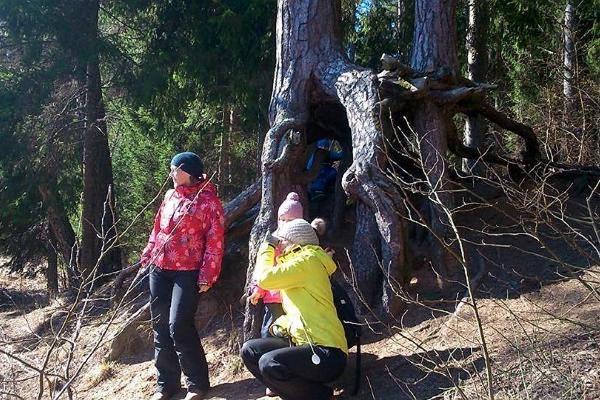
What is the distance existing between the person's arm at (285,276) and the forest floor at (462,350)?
67cm

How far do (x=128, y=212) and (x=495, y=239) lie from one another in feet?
35.2

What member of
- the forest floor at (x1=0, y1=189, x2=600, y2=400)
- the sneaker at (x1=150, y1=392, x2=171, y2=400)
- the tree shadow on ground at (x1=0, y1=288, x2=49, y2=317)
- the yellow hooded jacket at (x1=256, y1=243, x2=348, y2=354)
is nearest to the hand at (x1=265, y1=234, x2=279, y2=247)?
the yellow hooded jacket at (x1=256, y1=243, x2=348, y2=354)

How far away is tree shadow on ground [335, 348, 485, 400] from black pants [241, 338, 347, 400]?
0.38 meters

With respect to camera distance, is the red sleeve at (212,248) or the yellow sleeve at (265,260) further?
the red sleeve at (212,248)

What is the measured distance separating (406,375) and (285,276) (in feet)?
3.96

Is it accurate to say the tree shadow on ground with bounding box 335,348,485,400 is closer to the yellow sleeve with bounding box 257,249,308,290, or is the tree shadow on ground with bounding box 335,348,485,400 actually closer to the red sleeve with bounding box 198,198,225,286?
the yellow sleeve with bounding box 257,249,308,290

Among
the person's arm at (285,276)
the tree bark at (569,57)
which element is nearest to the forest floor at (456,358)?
the person's arm at (285,276)

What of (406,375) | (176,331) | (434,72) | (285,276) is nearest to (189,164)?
(176,331)

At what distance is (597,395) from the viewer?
13.4 ft

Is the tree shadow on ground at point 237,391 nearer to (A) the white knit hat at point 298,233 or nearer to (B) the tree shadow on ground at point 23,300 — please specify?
(A) the white knit hat at point 298,233

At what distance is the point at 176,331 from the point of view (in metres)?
5.32

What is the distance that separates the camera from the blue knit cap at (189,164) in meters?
5.40

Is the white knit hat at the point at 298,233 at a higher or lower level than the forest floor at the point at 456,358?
higher

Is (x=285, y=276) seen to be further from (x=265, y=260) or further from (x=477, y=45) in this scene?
(x=477, y=45)
